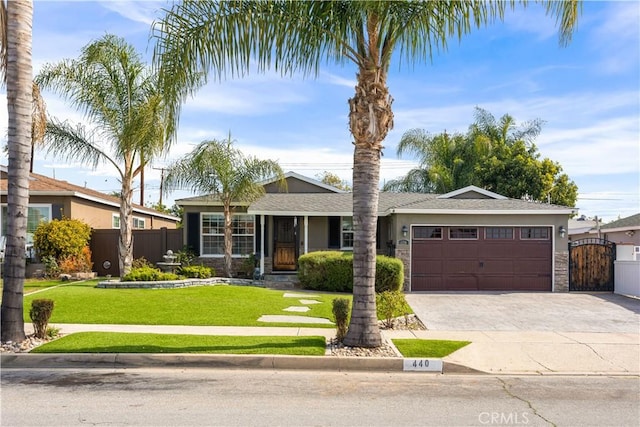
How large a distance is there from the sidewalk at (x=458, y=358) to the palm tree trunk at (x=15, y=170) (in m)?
0.95

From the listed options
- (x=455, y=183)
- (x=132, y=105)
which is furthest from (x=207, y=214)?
(x=455, y=183)

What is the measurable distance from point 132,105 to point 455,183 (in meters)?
21.7

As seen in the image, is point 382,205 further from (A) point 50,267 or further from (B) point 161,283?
(A) point 50,267

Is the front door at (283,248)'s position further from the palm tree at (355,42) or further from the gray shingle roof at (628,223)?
the gray shingle roof at (628,223)

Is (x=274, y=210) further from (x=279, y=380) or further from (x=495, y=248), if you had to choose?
(x=279, y=380)

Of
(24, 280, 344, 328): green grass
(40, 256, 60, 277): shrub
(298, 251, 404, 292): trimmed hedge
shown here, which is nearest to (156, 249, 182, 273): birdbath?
(24, 280, 344, 328): green grass

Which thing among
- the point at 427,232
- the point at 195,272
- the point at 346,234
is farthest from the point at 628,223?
the point at 195,272

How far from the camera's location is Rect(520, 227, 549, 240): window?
19.6 m

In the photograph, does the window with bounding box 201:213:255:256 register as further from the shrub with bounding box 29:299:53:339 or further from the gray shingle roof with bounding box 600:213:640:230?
the gray shingle roof with bounding box 600:213:640:230

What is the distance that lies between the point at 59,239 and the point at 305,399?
15.4 meters

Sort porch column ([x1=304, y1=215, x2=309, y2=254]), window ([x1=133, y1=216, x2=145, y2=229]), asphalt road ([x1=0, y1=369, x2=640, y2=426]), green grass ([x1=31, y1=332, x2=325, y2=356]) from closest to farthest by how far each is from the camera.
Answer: asphalt road ([x1=0, y1=369, x2=640, y2=426]), green grass ([x1=31, y1=332, x2=325, y2=356]), porch column ([x1=304, y1=215, x2=309, y2=254]), window ([x1=133, y1=216, x2=145, y2=229])

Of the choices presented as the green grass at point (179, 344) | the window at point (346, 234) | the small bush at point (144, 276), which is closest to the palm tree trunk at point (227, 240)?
the small bush at point (144, 276)

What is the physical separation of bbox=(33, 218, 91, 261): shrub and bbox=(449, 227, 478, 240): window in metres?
13.4

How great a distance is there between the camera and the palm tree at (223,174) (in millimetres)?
19609
